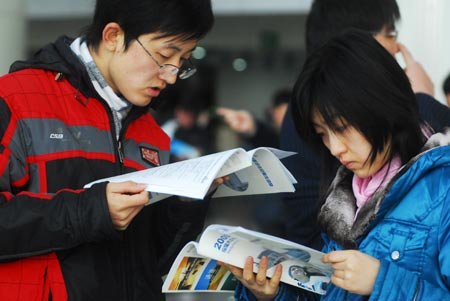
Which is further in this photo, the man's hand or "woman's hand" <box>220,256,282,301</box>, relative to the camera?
"woman's hand" <box>220,256,282,301</box>

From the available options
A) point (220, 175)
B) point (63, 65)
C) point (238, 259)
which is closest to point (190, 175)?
point (220, 175)

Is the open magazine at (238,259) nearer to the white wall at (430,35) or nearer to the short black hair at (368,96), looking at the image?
the short black hair at (368,96)

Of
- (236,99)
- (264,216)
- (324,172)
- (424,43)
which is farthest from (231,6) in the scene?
(324,172)

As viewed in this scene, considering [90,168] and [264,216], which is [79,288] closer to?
[90,168]

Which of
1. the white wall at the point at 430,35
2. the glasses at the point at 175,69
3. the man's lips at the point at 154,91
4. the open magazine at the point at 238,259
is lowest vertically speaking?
the white wall at the point at 430,35

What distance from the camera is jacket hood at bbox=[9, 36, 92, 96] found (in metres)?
2.43

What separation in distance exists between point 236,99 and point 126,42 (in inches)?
733

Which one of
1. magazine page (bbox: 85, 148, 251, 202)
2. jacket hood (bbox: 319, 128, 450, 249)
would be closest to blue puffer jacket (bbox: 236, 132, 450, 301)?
jacket hood (bbox: 319, 128, 450, 249)

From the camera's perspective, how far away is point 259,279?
2.34 meters

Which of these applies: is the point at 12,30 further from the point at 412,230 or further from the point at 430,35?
the point at 412,230

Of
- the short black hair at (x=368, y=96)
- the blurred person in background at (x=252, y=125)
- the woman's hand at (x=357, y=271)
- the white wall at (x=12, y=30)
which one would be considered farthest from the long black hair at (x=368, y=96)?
the white wall at (x=12, y=30)

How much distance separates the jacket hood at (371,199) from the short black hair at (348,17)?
0.86 m

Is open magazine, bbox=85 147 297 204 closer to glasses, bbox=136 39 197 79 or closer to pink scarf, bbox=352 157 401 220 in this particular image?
pink scarf, bbox=352 157 401 220

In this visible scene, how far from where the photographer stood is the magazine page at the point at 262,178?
7.81ft
